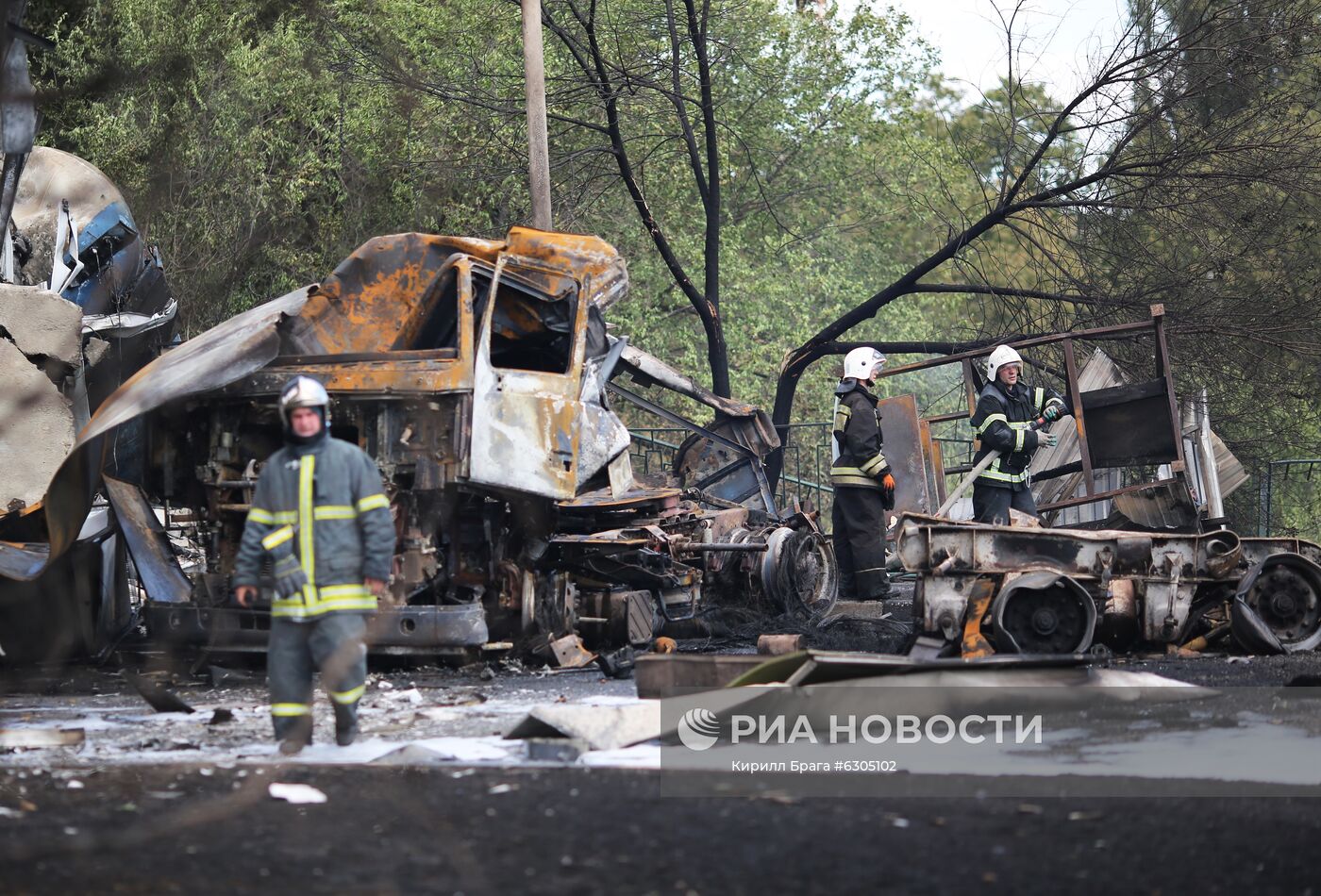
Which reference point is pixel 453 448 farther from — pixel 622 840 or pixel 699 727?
pixel 622 840

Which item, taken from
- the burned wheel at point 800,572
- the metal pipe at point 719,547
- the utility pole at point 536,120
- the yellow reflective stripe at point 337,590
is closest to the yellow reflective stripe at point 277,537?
the yellow reflective stripe at point 337,590

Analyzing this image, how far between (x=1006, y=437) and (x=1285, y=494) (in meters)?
8.51

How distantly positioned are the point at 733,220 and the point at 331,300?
22206 mm

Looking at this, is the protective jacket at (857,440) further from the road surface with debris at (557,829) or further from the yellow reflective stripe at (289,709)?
the yellow reflective stripe at (289,709)

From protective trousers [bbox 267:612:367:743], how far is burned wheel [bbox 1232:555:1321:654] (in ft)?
17.8

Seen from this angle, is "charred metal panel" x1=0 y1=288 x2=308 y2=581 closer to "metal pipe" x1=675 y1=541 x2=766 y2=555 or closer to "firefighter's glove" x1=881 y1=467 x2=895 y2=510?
"metal pipe" x1=675 y1=541 x2=766 y2=555

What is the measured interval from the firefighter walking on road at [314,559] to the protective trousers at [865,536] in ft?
17.8

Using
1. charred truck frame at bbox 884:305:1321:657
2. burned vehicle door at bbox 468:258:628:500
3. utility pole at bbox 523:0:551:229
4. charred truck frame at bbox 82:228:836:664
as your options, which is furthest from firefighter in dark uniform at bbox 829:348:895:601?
utility pole at bbox 523:0:551:229

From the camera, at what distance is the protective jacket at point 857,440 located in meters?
11.4

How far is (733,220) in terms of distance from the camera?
31250mm

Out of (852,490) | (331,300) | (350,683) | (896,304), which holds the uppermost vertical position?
(896,304)

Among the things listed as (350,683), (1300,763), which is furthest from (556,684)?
(1300,763)

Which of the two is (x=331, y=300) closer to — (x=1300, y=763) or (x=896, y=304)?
(x=1300, y=763)

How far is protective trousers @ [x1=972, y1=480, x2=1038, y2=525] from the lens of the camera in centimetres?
1129
